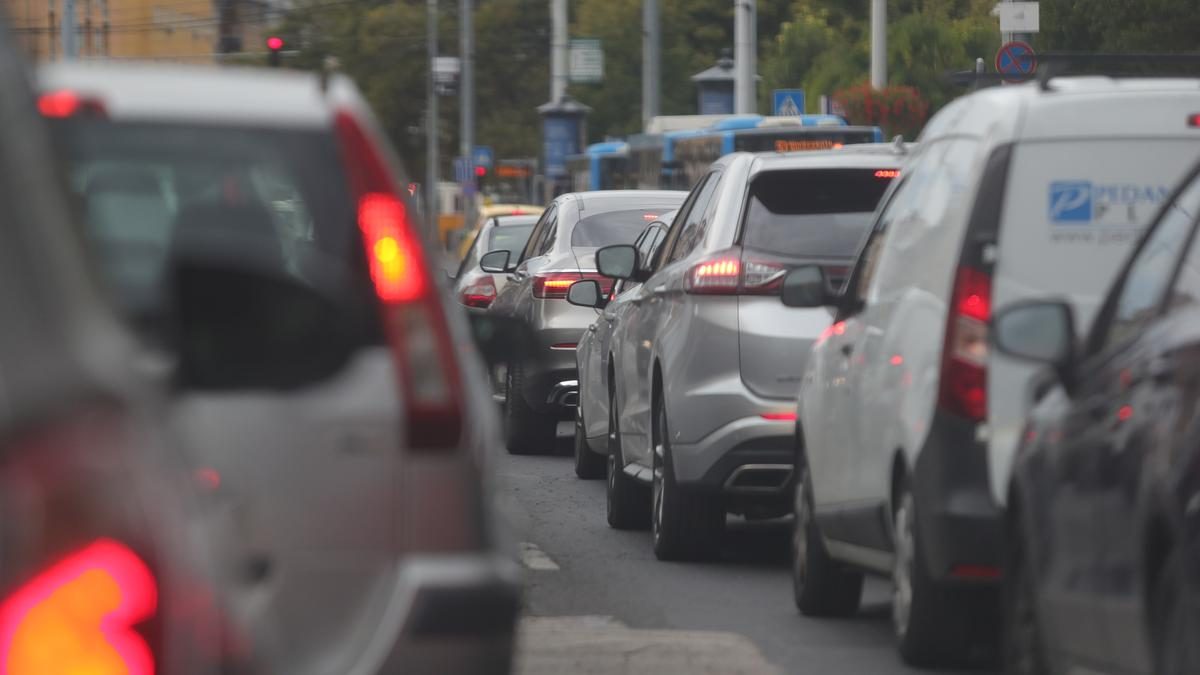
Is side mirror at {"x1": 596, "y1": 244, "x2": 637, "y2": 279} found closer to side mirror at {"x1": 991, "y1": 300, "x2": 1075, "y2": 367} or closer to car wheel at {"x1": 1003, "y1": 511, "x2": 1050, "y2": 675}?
car wheel at {"x1": 1003, "y1": 511, "x2": 1050, "y2": 675}

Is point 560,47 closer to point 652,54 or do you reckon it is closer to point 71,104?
point 652,54

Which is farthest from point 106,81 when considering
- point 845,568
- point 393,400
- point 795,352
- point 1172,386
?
point 795,352

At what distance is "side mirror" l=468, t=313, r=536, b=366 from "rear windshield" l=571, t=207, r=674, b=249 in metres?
10.7

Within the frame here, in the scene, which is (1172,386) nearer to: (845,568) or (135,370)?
(135,370)

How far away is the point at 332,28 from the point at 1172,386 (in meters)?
94.5

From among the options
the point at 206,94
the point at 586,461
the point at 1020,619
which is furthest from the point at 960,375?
the point at 586,461

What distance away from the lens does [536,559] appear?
10.7 m

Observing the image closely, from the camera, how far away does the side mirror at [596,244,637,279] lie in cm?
1178

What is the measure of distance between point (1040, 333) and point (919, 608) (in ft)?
6.38

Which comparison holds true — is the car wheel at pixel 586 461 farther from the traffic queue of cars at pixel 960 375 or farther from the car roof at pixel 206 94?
the car roof at pixel 206 94

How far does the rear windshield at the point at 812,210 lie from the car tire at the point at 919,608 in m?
2.57

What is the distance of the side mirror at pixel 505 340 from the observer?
5.09 meters

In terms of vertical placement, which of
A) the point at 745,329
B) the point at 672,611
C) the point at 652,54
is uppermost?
the point at 652,54

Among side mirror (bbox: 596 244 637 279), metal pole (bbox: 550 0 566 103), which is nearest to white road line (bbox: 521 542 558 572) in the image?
side mirror (bbox: 596 244 637 279)
